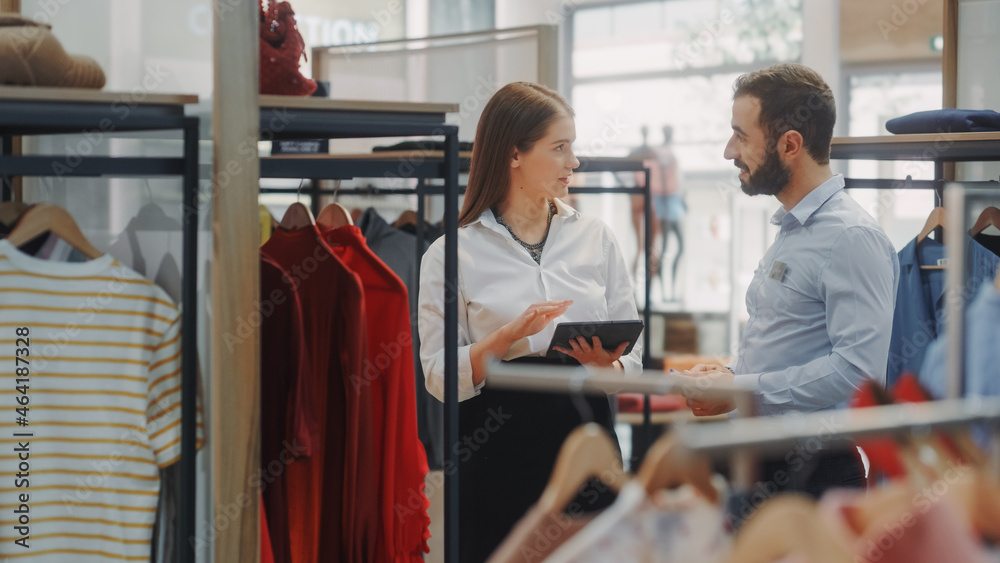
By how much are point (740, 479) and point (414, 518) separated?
49.2 inches

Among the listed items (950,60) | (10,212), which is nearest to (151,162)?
(10,212)

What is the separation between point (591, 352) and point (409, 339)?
0.43 metres

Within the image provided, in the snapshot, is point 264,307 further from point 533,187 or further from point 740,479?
point 740,479

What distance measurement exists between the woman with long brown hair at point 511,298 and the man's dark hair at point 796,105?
0.46 m

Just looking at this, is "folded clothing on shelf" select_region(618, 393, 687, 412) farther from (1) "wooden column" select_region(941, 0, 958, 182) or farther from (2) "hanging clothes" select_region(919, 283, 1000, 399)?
(2) "hanging clothes" select_region(919, 283, 1000, 399)

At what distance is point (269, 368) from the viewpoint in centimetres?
194

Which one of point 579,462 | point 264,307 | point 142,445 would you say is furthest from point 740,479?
point 264,307

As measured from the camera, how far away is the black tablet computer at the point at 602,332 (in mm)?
1934

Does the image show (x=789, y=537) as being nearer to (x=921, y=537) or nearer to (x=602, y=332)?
A: (x=921, y=537)

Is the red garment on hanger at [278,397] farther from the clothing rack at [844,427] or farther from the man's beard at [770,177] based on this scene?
the clothing rack at [844,427]

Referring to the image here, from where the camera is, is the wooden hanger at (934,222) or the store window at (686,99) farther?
the store window at (686,99)

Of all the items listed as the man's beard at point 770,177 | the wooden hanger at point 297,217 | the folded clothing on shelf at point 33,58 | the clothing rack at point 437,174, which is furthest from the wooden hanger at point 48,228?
the man's beard at point 770,177

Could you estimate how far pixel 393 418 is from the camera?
→ 2.04 meters

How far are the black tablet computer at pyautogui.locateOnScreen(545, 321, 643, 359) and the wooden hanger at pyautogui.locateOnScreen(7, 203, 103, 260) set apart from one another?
0.92m
